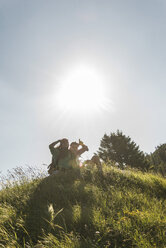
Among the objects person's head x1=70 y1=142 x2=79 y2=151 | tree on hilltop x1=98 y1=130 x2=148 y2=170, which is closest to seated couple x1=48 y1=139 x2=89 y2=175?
person's head x1=70 y1=142 x2=79 y2=151

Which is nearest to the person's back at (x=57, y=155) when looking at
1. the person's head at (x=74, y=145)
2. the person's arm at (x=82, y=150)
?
the person's head at (x=74, y=145)

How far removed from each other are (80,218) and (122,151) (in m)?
27.1

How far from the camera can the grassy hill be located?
173 cm

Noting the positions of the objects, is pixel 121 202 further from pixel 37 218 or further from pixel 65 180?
pixel 65 180

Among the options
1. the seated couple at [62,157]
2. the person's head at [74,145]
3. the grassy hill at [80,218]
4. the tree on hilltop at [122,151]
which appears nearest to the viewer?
the grassy hill at [80,218]

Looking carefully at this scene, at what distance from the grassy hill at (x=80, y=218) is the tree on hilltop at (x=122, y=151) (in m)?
23.4

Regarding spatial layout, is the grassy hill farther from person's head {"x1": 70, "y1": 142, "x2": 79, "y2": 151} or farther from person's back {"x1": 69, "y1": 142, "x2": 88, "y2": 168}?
person's head {"x1": 70, "y1": 142, "x2": 79, "y2": 151}

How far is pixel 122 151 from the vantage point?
91.0 feet

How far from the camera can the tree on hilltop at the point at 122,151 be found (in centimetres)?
2659

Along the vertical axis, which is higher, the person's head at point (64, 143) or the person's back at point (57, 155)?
the person's head at point (64, 143)

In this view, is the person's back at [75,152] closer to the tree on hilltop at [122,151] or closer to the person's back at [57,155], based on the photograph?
the person's back at [57,155]

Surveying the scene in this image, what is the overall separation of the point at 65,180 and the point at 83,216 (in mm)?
2419

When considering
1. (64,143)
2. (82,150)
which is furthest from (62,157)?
(82,150)

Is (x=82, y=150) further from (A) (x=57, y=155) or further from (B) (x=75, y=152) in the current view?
(A) (x=57, y=155)
